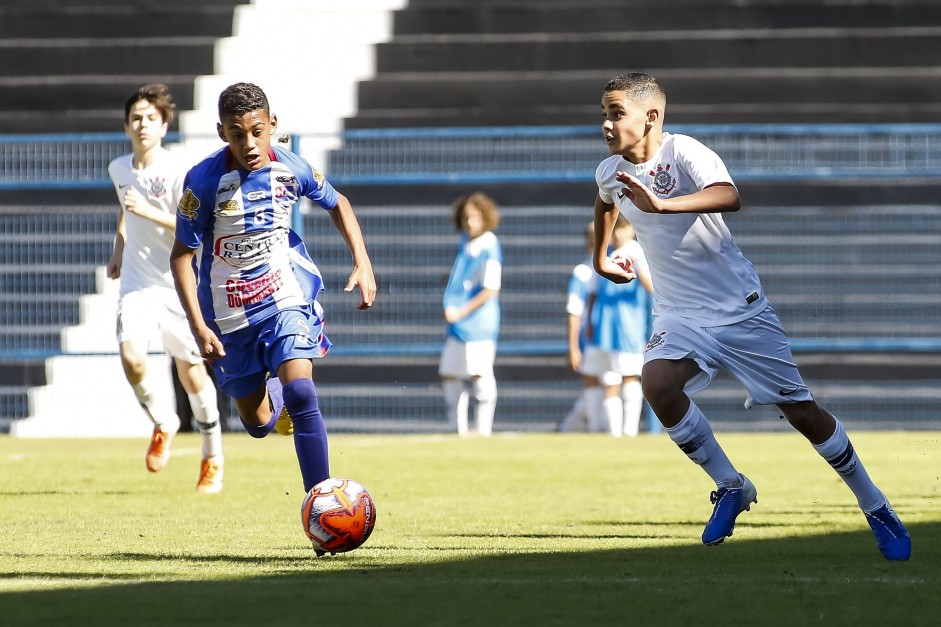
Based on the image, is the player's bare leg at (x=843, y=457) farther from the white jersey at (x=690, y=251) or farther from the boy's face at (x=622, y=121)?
the boy's face at (x=622, y=121)

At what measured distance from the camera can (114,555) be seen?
5766mm

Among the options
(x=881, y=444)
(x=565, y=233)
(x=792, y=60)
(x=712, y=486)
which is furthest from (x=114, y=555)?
→ (x=792, y=60)

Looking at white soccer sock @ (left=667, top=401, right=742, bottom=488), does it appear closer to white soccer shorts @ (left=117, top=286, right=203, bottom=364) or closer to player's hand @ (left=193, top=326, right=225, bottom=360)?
player's hand @ (left=193, top=326, right=225, bottom=360)

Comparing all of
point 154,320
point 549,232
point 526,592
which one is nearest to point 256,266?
point 526,592

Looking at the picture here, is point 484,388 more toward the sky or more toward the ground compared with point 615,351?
more toward the ground

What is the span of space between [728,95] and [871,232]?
9.70ft

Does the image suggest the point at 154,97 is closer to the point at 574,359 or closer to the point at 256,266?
the point at 256,266

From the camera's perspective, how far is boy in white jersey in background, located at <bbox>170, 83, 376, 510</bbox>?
19.7ft

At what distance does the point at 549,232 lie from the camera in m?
14.5

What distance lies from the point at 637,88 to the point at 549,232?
8.56 meters

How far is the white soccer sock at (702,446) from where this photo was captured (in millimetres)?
5926

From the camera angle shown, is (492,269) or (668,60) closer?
(492,269)

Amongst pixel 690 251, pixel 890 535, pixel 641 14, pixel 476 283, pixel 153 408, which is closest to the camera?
pixel 890 535

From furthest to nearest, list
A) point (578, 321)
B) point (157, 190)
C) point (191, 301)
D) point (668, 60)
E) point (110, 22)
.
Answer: point (110, 22)
point (668, 60)
point (578, 321)
point (157, 190)
point (191, 301)
